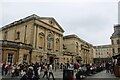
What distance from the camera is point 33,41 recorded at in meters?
31.6

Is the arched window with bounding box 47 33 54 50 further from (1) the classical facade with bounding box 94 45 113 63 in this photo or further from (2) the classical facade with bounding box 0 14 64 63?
(1) the classical facade with bounding box 94 45 113 63

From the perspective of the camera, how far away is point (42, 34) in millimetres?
34531

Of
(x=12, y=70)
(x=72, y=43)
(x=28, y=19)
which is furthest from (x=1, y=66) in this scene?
Result: (x=72, y=43)

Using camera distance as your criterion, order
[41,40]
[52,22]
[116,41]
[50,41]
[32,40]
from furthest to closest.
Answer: [116,41] < [52,22] < [50,41] < [41,40] < [32,40]

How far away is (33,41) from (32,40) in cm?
28

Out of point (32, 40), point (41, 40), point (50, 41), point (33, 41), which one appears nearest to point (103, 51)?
point (50, 41)

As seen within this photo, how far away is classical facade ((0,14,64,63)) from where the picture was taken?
1068 inches

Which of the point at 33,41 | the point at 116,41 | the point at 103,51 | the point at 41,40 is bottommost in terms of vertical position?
the point at 103,51

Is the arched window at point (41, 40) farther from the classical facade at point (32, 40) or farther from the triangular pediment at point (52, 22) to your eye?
the triangular pediment at point (52, 22)

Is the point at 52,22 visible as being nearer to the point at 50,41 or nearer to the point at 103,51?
the point at 50,41

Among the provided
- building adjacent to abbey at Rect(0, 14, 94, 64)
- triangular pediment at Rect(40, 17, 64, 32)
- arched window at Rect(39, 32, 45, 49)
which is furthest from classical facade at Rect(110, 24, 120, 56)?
arched window at Rect(39, 32, 45, 49)

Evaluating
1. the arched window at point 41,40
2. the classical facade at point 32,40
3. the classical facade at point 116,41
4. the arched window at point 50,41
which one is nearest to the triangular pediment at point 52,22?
the classical facade at point 32,40

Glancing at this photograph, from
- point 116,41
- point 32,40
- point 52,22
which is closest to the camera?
point 32,40

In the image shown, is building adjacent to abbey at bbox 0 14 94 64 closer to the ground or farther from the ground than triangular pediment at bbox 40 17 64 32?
closer to the ground
